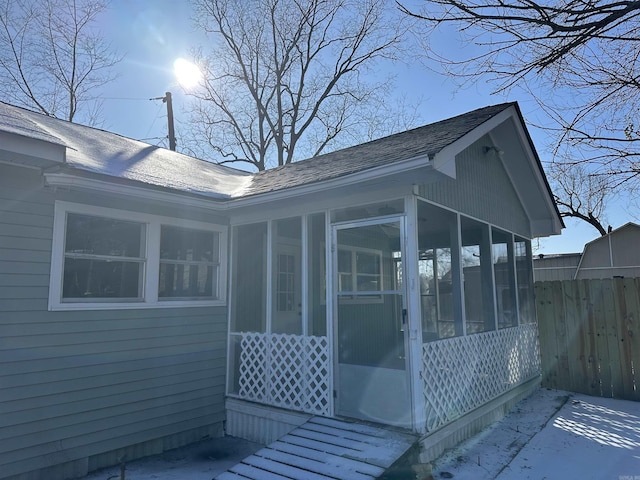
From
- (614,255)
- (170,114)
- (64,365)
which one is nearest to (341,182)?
(64,365)

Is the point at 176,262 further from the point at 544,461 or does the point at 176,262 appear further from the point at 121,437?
the point at 544,461

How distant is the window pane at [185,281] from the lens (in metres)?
5.47

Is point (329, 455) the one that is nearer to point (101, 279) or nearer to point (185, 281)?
point (185, 281)

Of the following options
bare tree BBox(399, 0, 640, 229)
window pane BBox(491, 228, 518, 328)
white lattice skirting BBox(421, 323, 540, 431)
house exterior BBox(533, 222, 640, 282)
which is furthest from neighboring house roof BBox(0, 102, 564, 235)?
house exterior BBox(533, 222, 640, 282)

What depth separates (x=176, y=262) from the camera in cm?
559

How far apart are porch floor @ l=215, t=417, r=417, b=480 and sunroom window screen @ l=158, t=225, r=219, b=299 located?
7.74ft

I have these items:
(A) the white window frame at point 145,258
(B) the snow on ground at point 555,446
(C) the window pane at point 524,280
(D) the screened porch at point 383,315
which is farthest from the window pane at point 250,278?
(C) the window pane at point 524,280

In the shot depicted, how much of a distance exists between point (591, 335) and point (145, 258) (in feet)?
23.1

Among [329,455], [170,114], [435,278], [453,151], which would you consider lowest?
[329,455]

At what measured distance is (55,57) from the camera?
16234mm

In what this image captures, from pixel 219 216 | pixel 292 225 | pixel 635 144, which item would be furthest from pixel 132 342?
pixel 635 144

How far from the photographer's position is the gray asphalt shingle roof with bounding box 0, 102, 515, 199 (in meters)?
4.27

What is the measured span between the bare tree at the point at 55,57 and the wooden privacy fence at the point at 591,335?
16493 mm

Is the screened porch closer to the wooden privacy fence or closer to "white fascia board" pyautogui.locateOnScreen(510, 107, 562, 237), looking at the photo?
the wooden privacy fence
